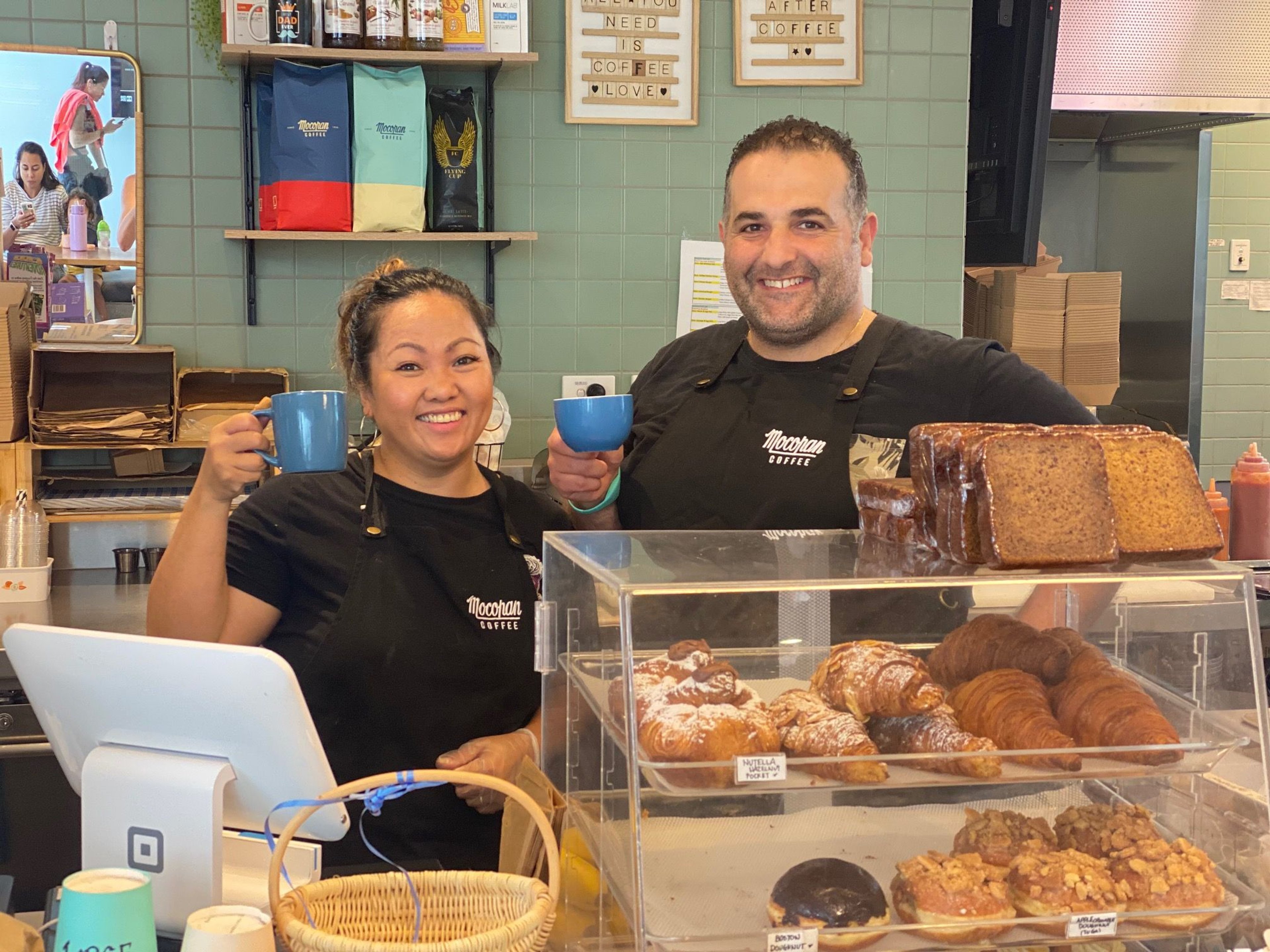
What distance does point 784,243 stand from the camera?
6.06 feet

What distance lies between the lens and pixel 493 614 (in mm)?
1929

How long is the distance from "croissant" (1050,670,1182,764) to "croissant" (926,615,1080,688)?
3 centimetres

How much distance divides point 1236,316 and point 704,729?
5180 millimetres

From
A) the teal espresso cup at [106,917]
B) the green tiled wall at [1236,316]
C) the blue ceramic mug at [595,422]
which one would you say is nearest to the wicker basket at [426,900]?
the teal espresso cup at [106,917]

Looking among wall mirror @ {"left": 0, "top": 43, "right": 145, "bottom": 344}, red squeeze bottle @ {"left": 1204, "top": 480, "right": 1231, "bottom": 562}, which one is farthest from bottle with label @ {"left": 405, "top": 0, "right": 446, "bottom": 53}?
red squeeze bottle @ {"left": 1204, "top": 480, "right": 1231, "bottom": 562}

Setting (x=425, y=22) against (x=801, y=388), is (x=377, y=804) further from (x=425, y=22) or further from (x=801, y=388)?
(x=425, y=22)

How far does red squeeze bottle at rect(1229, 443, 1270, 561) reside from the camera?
9.71ft

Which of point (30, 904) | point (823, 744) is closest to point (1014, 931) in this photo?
point (823, 744)

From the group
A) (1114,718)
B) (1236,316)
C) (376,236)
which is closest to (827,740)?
(1114,718)

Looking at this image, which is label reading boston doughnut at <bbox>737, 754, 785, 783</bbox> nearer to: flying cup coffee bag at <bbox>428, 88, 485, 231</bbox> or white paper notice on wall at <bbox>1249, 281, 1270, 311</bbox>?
flying cup coffee bag at <bbox>428, 88, 485, 231</bbox>

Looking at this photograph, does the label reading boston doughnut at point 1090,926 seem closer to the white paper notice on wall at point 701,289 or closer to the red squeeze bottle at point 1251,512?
the red squeeze bottle at point 1251,512

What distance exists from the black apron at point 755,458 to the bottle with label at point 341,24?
1.73m

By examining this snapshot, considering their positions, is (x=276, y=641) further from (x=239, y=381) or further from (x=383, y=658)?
(x=239, y=381)

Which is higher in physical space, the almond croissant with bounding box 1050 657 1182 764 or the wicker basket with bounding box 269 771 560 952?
the almond croissant with bounding box 1050 657 1182 764
